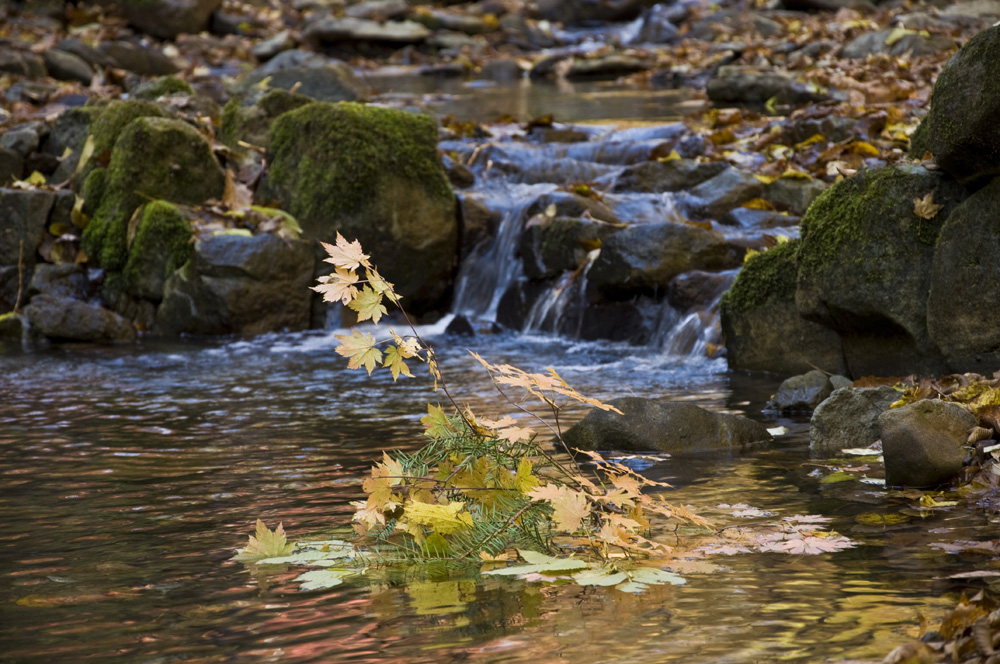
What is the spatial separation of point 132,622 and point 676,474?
2.59 metres

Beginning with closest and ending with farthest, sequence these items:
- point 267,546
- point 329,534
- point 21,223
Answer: point 267,546 < point 329,534 < point 21,223

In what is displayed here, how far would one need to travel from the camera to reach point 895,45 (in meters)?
18.5

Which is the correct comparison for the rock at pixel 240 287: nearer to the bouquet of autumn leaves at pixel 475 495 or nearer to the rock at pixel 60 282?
the rock at pixel 60 282

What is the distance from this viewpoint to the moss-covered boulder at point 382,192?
1104cm

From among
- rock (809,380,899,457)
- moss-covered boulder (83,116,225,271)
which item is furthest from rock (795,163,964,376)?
moss-covered boulder (83,116,225,271)

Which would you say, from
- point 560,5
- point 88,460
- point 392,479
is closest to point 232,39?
point 560,5

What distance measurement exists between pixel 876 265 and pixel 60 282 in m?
8.07

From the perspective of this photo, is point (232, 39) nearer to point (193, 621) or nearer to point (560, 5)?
point (560, 5)

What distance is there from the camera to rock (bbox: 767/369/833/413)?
21.9 feet

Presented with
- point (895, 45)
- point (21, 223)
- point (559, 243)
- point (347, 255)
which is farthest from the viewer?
point (895, 45)

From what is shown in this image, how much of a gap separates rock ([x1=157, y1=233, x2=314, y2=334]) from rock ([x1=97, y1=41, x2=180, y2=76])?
13336 millimetres

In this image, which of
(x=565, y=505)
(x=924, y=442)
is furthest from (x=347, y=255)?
(x=924, y=442)

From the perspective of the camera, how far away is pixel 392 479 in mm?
3889

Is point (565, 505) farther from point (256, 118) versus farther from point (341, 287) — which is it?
point (256, 118)
